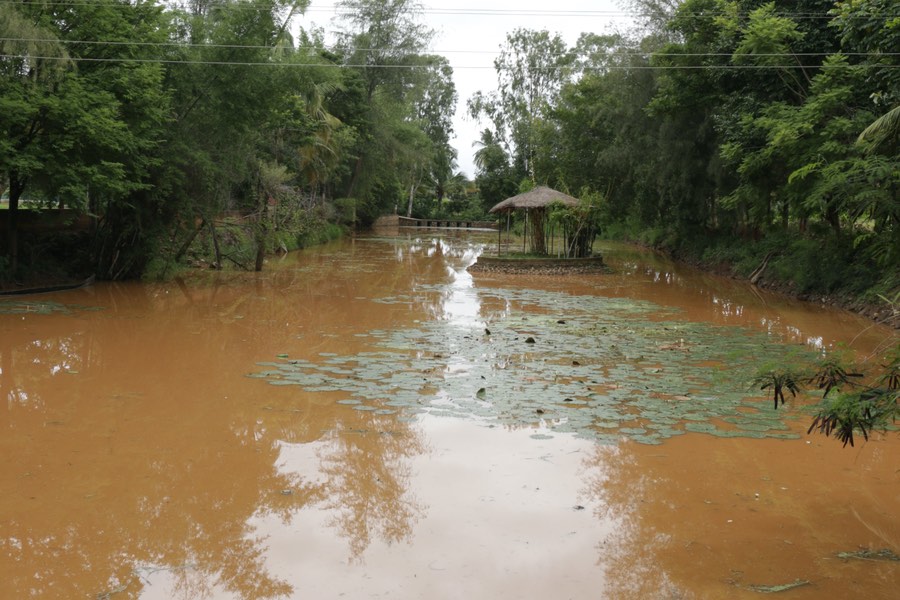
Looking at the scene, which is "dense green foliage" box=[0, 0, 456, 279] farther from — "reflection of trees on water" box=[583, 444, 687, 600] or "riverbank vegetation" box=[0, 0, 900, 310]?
"reflection of trees on water" box=[583, 444, 687, 600]

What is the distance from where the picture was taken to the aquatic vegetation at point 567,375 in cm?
720

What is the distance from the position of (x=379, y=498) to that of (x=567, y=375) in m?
3.91

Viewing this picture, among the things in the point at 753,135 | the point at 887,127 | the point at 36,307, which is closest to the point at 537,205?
the point at 753,135

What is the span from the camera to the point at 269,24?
16922 millimetres

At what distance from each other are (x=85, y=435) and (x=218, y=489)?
1837mm

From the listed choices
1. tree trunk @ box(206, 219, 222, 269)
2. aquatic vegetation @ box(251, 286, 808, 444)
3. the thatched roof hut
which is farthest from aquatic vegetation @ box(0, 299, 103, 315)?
the thatched roof hut

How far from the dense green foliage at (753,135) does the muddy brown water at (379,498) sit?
2.14 meters

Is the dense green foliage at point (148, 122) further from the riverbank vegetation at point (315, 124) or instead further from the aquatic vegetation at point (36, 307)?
the aquatic vegetation at point (36, 307)

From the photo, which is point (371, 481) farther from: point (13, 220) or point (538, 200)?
point (538, 200)

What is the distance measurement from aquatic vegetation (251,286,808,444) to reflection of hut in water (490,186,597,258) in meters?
10.3

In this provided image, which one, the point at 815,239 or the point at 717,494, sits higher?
the point at 815,239

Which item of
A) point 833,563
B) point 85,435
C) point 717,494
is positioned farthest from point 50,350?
point 833,563

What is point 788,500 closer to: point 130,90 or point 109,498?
point 109,498

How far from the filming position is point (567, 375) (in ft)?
29.1
